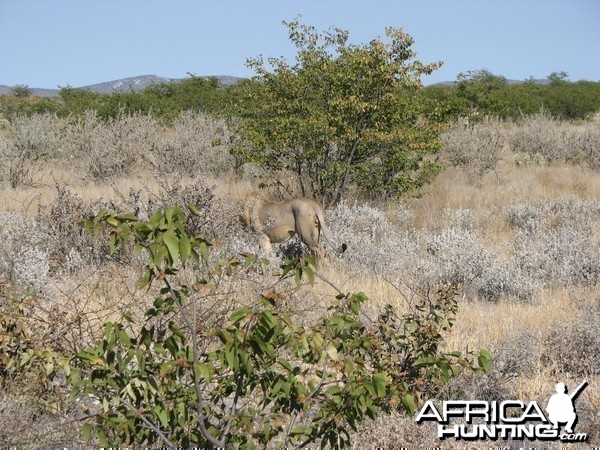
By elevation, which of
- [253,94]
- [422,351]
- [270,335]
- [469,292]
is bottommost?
[469,292]

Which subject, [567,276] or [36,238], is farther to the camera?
[36,238]

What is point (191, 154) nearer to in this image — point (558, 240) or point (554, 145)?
point (558, 240)

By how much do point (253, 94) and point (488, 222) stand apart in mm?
4575

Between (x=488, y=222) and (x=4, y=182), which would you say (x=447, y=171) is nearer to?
(x=488, y=222)

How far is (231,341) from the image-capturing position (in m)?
2.93

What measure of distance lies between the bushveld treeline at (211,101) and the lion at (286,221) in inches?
498

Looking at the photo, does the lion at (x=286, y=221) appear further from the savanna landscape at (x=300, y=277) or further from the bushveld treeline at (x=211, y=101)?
the bushveld treeline at (x=211, y=101)

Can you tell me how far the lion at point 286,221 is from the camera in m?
9.38

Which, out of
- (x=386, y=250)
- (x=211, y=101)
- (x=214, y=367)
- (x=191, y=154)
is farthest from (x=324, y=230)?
(x=211, y=101)

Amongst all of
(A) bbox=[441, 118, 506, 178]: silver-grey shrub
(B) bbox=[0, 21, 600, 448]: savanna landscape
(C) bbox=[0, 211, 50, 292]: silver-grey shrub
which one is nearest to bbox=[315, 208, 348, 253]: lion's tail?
(B) bbox=[0, 21, 600, 448]: savanna landscape

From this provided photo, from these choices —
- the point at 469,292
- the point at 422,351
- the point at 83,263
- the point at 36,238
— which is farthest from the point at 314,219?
the point at 422,351

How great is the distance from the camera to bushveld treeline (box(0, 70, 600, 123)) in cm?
2811

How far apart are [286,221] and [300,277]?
648 centimetres

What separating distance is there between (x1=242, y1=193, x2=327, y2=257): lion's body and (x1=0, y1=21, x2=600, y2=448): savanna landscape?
0.69ft
